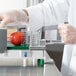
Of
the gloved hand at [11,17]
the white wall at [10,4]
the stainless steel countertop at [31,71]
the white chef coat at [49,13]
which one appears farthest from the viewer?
the white wall at [10,4]

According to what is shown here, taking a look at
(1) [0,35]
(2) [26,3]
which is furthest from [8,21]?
(2) [26,3]

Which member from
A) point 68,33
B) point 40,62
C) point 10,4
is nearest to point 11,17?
point 68,33

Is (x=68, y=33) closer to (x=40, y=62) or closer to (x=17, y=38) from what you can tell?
(x=40, y=62)

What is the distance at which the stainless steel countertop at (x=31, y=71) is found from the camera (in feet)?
2.03

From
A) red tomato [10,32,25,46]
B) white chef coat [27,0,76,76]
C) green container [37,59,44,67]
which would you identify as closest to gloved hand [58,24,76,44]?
green container [37,59,44,67]

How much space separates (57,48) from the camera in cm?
146

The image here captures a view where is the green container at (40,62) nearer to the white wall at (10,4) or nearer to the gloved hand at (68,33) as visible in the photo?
the gloved hand at (68,33)

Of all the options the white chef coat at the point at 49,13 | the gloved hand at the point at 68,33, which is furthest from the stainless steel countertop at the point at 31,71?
the white chef coat at the point at 49,13

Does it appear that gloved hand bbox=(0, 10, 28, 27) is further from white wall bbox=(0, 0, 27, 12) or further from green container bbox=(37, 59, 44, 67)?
white wall bbox=(0, 0, 27, 12)

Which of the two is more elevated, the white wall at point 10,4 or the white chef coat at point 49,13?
the white wall at point 10,4

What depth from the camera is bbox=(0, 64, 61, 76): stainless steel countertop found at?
0.62m

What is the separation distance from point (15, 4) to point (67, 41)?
276 centimetres

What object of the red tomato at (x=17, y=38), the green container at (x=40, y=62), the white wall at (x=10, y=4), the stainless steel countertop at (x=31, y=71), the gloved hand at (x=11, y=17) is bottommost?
the stainless steel countertop at (x=31, y=71)

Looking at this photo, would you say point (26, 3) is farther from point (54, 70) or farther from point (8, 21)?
point (54, 70)
